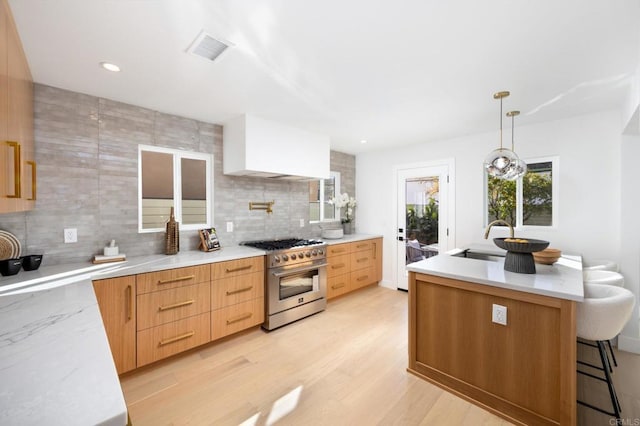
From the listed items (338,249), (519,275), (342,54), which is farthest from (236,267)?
(519,275)

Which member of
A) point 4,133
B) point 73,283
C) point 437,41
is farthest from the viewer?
point 73,283

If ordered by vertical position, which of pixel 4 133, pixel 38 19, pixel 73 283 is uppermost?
pixel 38 19

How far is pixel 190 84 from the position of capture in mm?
2225

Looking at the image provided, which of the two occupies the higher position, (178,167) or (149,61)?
(149,61)

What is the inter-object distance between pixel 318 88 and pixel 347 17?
87cm

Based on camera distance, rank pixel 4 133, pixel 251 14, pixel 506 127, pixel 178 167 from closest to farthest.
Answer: pixel 4 133, pixel 251 14, pixel 178 167, pixel 506 127

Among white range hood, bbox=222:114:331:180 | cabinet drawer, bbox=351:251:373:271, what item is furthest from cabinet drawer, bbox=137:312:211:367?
cabinet drawer, bbox=351:251:373:271

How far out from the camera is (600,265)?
2.71m

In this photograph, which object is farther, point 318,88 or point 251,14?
point 318,88

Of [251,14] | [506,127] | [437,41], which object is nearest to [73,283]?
[251,14]

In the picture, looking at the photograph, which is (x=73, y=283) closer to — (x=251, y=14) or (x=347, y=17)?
(x=251, y=14)

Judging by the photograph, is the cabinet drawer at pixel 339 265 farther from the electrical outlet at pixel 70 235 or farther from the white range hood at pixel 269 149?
the electrical outlet at pixel 70 235

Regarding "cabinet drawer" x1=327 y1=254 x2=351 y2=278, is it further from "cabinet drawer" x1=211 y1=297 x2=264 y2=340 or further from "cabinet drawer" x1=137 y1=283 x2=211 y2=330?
"cabinet drawer" x1=137 y1=283 x2=211 y2=330

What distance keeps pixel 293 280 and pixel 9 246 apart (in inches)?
93.0
